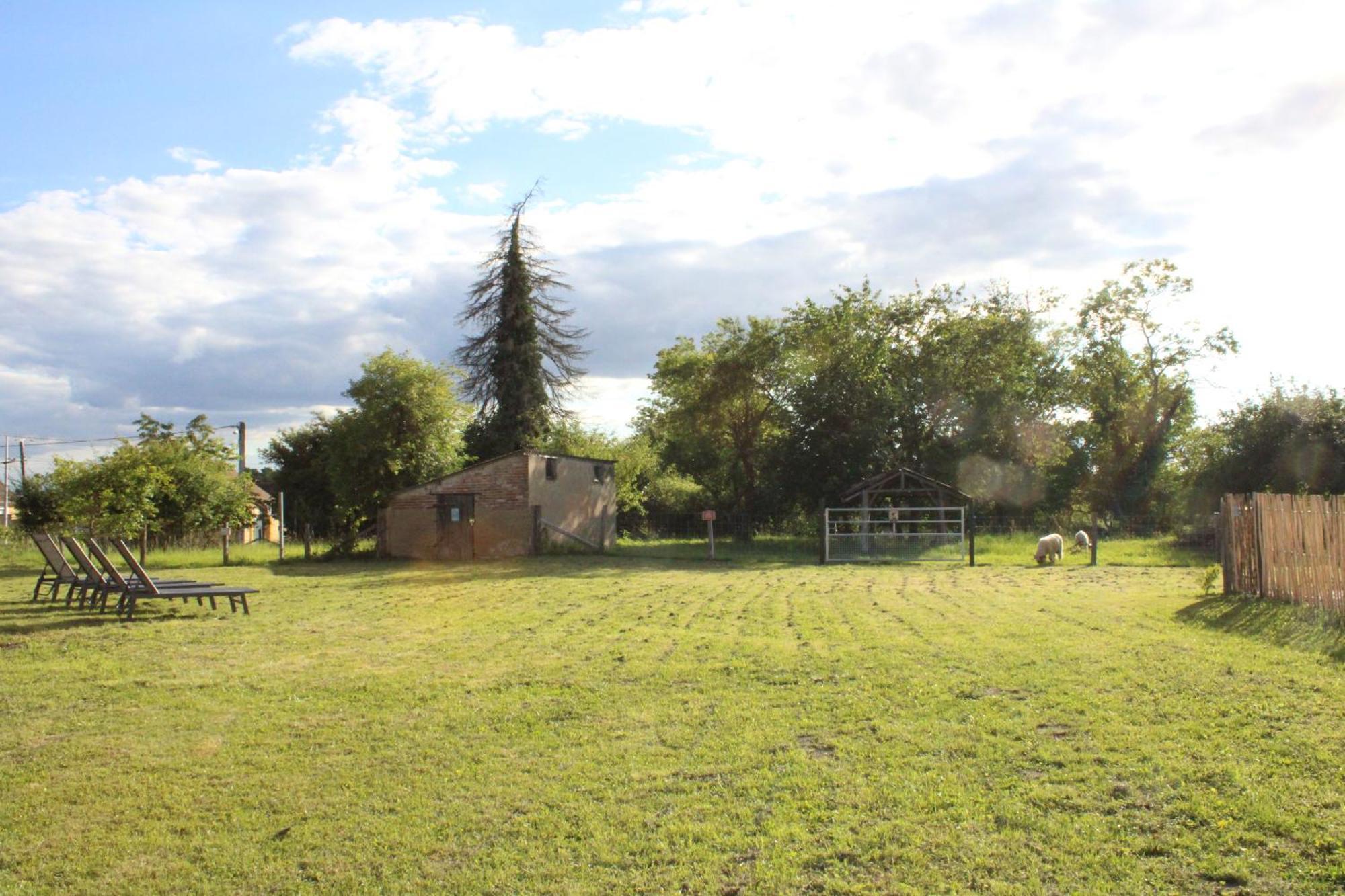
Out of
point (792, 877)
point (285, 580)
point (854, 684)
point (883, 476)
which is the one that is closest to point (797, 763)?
point (792, 877)

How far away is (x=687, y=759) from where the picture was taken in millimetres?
5738

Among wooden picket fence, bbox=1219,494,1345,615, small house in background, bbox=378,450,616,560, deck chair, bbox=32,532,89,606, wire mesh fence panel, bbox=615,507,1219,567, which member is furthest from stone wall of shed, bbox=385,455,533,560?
wooden picket fence, bbox=1219,494,1345,615

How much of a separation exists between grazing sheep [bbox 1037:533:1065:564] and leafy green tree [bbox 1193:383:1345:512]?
9495 mm

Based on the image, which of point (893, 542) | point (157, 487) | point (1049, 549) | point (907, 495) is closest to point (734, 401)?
point (907, 495)

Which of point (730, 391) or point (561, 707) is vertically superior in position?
point (730, 391)

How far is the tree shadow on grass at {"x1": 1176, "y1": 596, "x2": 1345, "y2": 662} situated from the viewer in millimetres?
8891

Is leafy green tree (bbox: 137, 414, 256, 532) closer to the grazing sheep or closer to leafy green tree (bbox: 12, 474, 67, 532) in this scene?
leafy green tree (bbox: 12, 474, 67, 532)

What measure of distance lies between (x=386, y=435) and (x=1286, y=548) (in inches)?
894

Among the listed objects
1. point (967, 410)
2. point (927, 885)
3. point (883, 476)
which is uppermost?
point (967, 410)

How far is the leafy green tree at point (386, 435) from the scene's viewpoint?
27453 mm

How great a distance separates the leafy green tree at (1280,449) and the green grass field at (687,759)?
21156 mm

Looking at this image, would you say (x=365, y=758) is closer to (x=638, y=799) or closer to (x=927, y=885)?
(x=638, y=799)

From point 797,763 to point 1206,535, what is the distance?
24.0 metres

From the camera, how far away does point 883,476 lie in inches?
1106
